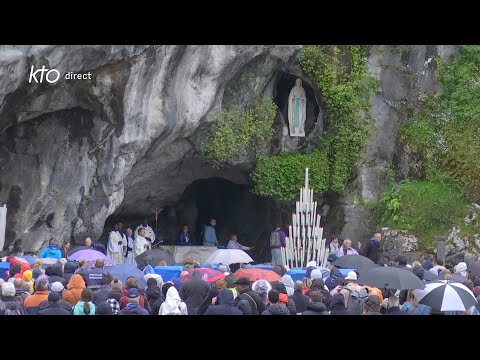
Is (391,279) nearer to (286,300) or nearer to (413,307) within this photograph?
(413,307)

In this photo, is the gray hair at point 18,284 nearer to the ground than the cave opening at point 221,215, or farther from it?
nearer to the ground

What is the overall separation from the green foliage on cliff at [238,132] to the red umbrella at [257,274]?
32.9ft

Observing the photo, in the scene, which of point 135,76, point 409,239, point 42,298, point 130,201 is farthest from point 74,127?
point 42,298

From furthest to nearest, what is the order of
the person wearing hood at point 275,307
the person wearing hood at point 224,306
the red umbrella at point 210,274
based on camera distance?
1. the red umbrella at point 210,274
2. the person wearing hood at point 224,306
3. the person wearing hood at point 275,307

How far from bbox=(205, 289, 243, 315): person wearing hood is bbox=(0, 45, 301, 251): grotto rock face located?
11168 mm

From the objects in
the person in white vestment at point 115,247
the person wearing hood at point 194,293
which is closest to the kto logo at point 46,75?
the person in white vestment at point 115,247

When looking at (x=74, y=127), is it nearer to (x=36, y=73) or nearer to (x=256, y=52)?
(x=36, y=73)

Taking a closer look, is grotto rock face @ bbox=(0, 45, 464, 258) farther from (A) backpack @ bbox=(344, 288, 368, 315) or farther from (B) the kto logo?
(A) backpack @ bbox=(344, 288, 368, 315)

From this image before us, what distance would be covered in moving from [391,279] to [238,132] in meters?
12.8

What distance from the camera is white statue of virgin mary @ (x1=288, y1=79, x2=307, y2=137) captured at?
2684cm

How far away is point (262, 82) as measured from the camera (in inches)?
1032

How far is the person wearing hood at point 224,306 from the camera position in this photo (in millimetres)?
11992

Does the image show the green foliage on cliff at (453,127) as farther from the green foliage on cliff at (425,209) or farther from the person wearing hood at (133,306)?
the person wearing hood at (133,306)

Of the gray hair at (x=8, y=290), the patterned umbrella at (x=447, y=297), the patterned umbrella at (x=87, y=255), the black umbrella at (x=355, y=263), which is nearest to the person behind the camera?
the gray hair at (x=8, y=290)
